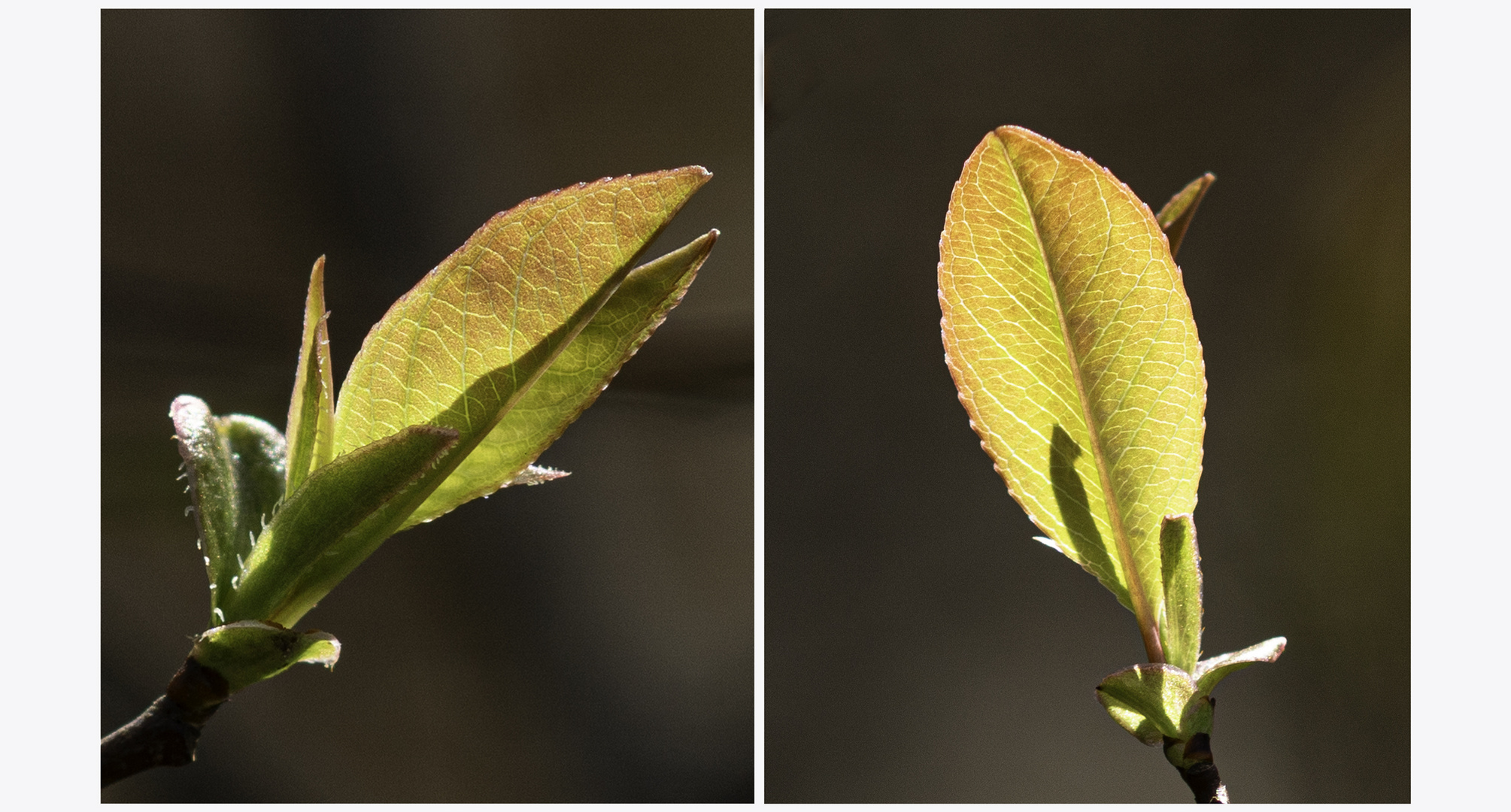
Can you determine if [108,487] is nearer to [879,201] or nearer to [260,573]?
[260,573]

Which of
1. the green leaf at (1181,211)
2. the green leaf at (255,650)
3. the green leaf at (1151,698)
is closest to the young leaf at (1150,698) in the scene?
the green leaf at (1151,698)

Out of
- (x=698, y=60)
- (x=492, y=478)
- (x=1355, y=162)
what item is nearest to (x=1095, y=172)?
(x=492, y=478)

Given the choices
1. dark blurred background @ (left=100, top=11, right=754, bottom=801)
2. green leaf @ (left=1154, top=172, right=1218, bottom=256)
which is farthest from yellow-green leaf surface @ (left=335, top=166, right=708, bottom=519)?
dark blurred background @ (left=100, top=11, right=754, bottom=801)

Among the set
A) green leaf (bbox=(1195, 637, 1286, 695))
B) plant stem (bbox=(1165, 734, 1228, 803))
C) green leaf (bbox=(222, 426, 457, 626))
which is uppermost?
green leaf (bbox=(222, 426, 457, 626))

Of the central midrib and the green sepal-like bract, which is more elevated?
the central midrib

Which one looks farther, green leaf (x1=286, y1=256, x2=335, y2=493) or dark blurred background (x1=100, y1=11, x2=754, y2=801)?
dark blurred background (x1=100, y1=11, x2=754, y2=801)

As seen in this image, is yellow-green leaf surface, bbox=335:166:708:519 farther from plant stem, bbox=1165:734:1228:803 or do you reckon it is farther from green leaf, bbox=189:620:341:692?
plant stem, bbox=1165:734:1228:803

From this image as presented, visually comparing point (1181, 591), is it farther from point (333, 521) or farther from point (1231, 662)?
point (333, 521)
